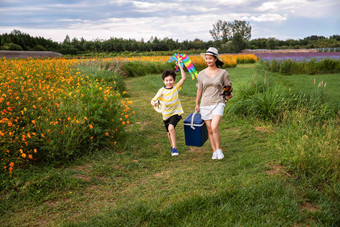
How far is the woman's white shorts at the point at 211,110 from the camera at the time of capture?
165 inches

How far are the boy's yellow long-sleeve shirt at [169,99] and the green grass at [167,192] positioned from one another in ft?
2.52

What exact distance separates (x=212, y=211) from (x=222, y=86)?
6.78 ft

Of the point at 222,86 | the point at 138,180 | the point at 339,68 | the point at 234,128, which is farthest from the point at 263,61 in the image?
the point at 138,180

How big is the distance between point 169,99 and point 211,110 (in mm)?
716

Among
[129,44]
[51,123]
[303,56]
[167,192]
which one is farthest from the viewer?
[129,44]

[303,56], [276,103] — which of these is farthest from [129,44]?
[276,103]

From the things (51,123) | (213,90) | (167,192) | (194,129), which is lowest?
(167,192)

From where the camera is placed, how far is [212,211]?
9.28 feet

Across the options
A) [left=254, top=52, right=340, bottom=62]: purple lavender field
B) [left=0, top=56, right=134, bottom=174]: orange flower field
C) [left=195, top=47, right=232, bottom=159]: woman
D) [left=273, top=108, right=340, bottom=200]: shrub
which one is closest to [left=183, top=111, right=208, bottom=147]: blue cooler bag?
[left=195, top=47, right=232, bottom=159]: woman

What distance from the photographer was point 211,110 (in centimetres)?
426

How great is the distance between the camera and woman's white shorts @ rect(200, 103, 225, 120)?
4.18 m

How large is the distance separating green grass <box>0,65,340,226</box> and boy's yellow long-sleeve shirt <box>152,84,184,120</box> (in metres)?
0.77

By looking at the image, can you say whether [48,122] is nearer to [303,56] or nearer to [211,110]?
[211,110]

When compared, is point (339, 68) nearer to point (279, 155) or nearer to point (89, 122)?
point (279, 155)
